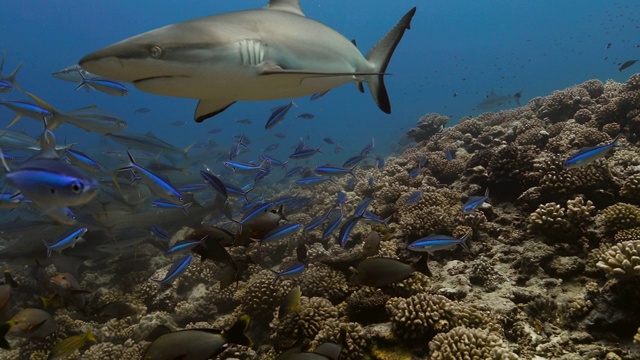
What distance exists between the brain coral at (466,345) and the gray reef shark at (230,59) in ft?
9.16

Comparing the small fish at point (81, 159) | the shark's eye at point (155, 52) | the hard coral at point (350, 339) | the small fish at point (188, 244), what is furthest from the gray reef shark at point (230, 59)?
the small fish at point (81, 159)

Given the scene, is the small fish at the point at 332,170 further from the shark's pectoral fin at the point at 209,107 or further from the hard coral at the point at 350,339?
the shark's pectoral fin at the point at 209,107

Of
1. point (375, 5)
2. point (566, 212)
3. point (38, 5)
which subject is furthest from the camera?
point (375, 5)

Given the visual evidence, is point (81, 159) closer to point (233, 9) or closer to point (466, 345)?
point (466, 345)

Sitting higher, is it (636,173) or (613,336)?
(636,173)

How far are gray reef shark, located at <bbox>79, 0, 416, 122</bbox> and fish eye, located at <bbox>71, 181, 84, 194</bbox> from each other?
112 centimetres

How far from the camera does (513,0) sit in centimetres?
18312

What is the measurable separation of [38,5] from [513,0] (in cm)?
21217

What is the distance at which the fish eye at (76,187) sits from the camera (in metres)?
2.76

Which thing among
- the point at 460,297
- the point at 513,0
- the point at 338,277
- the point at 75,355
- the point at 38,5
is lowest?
the point at 75,355

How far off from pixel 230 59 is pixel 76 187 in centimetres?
174

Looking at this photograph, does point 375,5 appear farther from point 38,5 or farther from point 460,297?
point 460,297

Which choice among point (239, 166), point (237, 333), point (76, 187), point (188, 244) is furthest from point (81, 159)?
point (237, 333)

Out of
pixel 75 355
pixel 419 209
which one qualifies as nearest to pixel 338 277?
pixel 419 209
